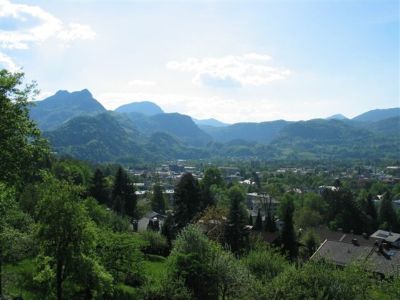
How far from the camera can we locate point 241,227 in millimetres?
44781

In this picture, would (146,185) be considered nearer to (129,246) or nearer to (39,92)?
(129,246)

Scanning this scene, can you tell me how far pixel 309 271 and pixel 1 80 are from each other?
12.6 m

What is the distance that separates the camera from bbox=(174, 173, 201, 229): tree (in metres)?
54.0

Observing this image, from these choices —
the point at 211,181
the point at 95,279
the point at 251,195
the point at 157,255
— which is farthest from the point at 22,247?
the point at 251,195

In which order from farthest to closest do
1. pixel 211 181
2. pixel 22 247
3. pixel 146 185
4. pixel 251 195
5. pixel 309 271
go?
pixel 146 185, pixel 251 195, pixel 211 181, pixel 22 247, pixel 309 271

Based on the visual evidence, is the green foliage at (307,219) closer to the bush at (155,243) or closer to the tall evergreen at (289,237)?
the tall evergreen at (289,237)

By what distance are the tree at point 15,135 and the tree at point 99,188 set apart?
44.1m

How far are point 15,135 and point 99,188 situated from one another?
4583cm

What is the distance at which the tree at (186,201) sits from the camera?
54.0m

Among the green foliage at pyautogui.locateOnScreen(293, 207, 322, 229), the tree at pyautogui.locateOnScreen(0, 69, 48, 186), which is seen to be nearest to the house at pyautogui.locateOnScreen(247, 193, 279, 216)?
the green foliage at pyautogui.locateOnScreen(293, 207, 322, 229)

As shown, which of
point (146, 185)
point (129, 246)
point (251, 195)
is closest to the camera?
point (129, 246)

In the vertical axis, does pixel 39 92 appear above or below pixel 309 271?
above

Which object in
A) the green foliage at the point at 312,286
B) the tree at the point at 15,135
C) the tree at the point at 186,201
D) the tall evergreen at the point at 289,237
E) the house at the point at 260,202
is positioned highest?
the tree at the point at 15,135

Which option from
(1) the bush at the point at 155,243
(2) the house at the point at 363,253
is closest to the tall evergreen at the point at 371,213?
(2) the house at the point at 363,253
